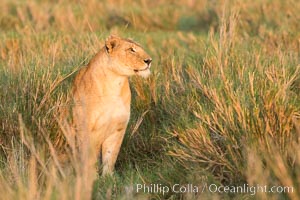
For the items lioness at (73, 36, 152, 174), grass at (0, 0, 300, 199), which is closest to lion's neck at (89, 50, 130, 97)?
lioness at (73, 36, 152, 174)

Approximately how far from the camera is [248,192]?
4551 mm

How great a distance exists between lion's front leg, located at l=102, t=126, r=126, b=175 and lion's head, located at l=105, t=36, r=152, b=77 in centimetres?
44

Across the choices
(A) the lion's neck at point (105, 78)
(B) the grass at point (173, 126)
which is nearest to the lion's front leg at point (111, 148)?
(B) the grass at point (173, 126)

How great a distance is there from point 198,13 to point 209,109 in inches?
270

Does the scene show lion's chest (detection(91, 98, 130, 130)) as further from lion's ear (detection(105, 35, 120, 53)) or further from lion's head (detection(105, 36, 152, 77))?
lion's ear (detection(105, 35, 120, 53))

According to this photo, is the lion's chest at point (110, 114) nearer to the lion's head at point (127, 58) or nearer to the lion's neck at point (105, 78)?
the lion's neck at point (105, 78)

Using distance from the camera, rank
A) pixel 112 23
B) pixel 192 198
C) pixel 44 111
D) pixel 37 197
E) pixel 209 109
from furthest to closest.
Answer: pixel 112 23 → pixel 44 111 → pixel 209 109 → pixel 192 198 → pixel 37 197

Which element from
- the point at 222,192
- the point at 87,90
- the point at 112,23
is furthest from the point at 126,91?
the point at 112,23

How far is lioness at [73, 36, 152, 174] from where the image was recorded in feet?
18.0

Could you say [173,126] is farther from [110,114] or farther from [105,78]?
[105,78]

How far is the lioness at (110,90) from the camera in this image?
217 inches

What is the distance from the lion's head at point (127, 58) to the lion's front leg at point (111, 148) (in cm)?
44

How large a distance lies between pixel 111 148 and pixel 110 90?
441mm

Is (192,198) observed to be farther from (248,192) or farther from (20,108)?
(20,108)
